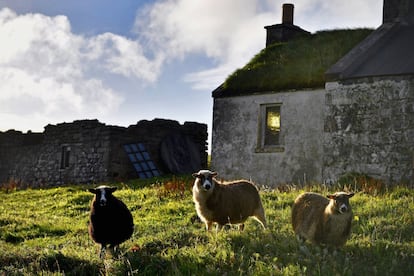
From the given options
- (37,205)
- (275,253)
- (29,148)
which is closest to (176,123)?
(29,148)

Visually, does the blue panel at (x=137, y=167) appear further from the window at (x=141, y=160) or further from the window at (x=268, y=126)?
the window at (x=268, y=126)

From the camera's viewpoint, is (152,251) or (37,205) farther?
(37,205)

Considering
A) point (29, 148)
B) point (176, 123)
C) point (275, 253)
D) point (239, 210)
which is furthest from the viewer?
point (29, 148)

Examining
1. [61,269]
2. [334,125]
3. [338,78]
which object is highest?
[338,78]

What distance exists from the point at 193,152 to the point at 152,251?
67.7 feet

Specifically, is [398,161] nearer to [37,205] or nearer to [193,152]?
[37,205]

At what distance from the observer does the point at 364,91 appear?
66.2 feet

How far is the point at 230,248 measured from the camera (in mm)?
10062

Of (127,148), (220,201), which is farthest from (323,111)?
(220,201)

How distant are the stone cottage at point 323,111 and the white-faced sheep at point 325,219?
960cm

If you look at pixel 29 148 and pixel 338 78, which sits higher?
pixel 338 78

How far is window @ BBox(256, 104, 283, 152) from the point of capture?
23.3 metres

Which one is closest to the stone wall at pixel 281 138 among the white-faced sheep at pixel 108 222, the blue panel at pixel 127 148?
the blue panel at pixel 127 148

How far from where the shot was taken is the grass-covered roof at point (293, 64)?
22.9m
